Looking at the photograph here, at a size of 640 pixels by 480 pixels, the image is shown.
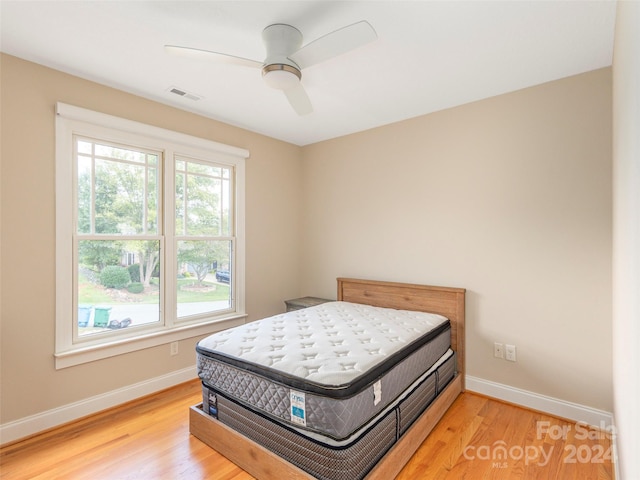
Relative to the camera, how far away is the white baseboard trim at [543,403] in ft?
7.41

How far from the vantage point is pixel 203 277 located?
128 inches

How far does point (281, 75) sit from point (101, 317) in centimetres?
229

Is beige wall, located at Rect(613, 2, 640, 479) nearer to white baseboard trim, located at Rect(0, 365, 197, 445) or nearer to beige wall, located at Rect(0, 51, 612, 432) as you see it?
beige wall, located at Rect(0, 51, 612, 432)

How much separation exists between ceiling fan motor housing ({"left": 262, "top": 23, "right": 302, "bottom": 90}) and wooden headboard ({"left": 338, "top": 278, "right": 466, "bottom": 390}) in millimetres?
2145

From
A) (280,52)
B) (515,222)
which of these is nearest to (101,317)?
(280,52)

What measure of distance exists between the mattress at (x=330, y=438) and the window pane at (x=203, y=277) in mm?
1174

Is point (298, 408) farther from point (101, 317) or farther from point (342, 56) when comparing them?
point (342, 56)

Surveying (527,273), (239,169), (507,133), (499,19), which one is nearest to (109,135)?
(239,169)

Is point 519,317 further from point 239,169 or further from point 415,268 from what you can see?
point 239,169

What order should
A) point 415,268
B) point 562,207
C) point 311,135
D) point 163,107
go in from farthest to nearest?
point 311,135
point 415,268
point 163,107
point 562,207

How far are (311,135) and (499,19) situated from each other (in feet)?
7.52

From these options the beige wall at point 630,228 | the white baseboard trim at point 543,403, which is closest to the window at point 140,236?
the white baseboard trim at point 543,403

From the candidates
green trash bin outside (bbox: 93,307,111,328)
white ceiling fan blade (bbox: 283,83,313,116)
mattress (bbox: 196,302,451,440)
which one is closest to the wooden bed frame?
mattress (bbox: 196,302,451,440)

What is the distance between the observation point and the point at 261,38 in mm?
1901
